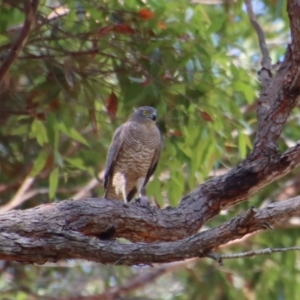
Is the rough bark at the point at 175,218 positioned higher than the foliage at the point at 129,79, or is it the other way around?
the foliage at the point at 129,79

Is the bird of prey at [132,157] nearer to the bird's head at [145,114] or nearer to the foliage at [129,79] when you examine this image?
the bird's head at [145,114]

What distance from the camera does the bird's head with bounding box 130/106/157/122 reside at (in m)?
5.45

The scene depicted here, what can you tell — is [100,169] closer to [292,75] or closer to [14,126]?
[14,126]

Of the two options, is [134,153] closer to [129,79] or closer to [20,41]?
[129,79]

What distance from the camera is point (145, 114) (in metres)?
5.60

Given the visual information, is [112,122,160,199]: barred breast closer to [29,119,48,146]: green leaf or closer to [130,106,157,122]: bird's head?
[130,106,157,122]: bird's head

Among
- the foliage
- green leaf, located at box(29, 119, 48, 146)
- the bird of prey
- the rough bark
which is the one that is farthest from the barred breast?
the rough bark

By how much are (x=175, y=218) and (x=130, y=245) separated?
0.67 m

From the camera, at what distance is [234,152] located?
24.4ft

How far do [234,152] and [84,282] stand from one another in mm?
3000

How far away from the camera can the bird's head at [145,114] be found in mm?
5453

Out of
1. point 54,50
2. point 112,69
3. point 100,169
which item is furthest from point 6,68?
point 100,169

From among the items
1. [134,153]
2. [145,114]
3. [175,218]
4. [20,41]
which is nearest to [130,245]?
[175,218]

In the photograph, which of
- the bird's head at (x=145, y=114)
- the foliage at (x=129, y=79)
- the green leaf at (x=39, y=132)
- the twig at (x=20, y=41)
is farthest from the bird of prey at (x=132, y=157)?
the twig at (x=20, y=41)
